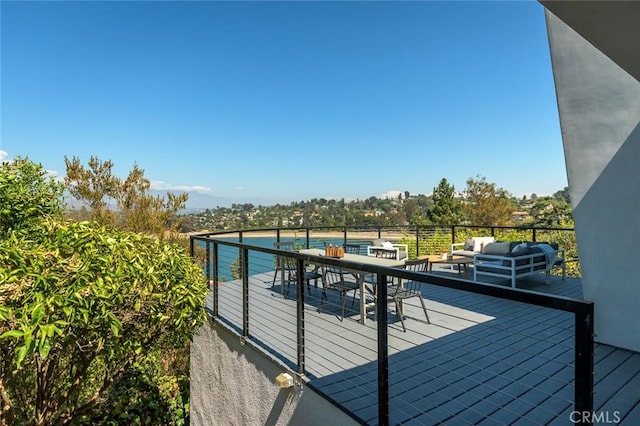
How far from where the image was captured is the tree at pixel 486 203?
2011 cm

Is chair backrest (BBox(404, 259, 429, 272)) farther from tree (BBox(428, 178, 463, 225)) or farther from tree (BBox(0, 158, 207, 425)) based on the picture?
tree (BBox(428, 178, 463, 225))

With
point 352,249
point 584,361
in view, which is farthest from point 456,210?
point 584,361

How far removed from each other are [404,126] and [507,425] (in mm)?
19582

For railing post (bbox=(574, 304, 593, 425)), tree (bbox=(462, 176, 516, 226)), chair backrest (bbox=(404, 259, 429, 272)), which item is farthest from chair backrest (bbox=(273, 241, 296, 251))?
tree (bbox=(462, 176, 516, 226))

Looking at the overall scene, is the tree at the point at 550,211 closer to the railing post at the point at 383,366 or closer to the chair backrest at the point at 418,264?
the chair backrest at the point at 418,264

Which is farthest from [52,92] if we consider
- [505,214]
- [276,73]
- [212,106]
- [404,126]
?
[505,214]

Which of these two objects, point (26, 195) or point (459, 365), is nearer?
point (459, 365)

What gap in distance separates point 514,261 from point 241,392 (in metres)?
4.60

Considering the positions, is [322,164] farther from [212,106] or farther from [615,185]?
[615,185]

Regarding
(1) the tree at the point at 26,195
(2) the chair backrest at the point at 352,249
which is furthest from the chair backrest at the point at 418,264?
(1) the tree at the point at 26,195

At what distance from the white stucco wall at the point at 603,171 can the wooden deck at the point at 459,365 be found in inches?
19.1

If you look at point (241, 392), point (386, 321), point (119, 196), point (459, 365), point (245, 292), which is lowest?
point (241, 392)

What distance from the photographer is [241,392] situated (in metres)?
4.00

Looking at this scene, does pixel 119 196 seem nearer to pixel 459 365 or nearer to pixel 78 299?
pixel 78 299
